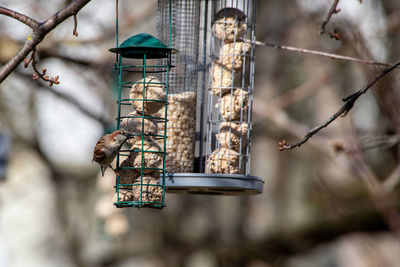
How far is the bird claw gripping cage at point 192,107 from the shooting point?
4117mm

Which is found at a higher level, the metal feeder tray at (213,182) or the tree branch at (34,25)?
the tree branch at (34,25)

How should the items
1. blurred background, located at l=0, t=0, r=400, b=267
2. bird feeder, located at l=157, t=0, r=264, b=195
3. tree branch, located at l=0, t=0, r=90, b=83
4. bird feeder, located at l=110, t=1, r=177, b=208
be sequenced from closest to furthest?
tree branch, located at l=0, t=0, r=90, b=83 < bird feeder, located at l=110, t=1, r=177, b=208 < bird feeder, located at l=157, t=0, r=264, b=195 < blurred background, located at l=0, t=0, r=400, b=267

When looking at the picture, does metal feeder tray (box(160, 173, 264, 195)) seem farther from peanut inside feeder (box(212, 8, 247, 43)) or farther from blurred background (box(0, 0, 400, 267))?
blurred background (box(0, 0, 400, 267))

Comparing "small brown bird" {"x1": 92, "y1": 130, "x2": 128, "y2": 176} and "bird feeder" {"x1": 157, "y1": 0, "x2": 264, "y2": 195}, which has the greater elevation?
"bird feeder" {"x1": 157, "y1": 0, "x2": 264, "y2": 195}

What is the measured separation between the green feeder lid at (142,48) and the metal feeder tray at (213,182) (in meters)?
0.83

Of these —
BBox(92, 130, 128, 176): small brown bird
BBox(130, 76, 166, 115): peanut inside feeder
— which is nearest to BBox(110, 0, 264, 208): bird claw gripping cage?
BBox(130, 76, 166, 115): peanut inside feeder

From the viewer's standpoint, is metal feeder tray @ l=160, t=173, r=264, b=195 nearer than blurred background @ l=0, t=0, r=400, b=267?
Yes

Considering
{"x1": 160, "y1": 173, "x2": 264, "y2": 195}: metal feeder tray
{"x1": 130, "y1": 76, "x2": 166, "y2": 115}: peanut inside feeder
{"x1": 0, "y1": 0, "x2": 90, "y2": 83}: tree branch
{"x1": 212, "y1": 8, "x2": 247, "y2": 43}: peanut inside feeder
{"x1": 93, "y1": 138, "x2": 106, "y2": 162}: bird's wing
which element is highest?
{"x1": 212, "y1": 8, "x2": 247, "y2": 43}: peanut inside feeder

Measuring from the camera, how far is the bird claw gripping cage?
13.5ft

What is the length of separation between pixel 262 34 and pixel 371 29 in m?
2.57

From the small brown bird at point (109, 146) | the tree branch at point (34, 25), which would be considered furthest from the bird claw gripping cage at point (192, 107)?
the tree branch at point (34, 25)

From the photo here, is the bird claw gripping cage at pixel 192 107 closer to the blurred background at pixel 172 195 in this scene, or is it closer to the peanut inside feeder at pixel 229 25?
the peanut inside feeder at pixel 229 25

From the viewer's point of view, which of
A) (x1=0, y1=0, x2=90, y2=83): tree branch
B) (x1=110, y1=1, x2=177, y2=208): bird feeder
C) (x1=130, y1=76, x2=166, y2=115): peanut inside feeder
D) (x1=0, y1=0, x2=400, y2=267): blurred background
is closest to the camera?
(x1=0, y1=0, x2=90, y2=83): tree branch

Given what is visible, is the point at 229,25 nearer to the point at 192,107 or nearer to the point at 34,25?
the point at 192,107
